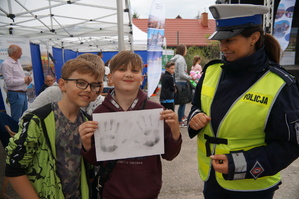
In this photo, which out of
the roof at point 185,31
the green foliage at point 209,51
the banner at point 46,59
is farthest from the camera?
the roof at point 185,31

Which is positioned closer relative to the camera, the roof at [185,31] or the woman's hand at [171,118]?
the woman's hand at [171,118]

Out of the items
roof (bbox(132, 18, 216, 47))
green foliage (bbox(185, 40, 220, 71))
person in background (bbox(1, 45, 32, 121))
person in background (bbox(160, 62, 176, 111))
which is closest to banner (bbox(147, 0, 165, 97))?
person in background (bbox(160, 62, 176, 111))

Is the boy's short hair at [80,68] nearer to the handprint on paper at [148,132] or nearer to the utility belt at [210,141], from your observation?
the handprint on paper at [148,132]

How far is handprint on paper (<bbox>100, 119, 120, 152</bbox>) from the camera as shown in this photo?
1.23 metres

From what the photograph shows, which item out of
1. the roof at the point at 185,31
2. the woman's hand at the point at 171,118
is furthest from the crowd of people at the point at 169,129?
the roof at the point at 185,31

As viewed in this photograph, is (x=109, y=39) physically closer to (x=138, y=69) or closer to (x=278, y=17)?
(x=278, y=17)

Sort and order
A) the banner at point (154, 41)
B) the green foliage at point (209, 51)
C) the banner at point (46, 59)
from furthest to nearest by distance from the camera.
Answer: the green foliage at point (209, 51)
the banner at point (46, 59)
the banner at point (154, 41)

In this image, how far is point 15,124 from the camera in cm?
336

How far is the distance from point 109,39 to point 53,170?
10.8m

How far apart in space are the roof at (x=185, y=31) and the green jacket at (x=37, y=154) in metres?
21.6

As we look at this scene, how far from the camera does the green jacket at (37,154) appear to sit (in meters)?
1.19

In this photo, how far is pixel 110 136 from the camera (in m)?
1.25

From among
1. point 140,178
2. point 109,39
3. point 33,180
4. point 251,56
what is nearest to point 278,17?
point 251,56

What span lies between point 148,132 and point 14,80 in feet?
15.7
